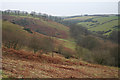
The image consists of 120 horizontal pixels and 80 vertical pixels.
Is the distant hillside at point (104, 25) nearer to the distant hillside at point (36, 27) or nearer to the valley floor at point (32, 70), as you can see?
the distant hillside at point (36, 27)

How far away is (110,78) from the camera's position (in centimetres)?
1164

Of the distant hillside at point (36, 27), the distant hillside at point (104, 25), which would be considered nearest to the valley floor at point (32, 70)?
the distant hillside at point (104, 25)

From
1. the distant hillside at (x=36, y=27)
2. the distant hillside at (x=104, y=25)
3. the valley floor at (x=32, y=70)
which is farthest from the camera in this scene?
the distant hillside at (x=36, y=27)

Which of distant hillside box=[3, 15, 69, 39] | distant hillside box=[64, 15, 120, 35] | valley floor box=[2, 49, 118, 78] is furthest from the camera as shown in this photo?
distant hillside box=[3, 15, 69, 39]

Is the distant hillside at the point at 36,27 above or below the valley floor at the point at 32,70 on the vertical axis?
above

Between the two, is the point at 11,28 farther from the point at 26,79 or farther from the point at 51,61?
the point at 26,79

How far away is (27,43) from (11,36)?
185 inches

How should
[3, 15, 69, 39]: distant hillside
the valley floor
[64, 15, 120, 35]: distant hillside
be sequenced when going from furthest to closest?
[3, 15, 69, 39]: distant hillside < [64, 15, 120, 35]: distant hillside < the valley floor

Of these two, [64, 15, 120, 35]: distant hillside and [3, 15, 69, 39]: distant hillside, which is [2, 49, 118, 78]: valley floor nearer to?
[64, 15, 120, 35]: distant hillside

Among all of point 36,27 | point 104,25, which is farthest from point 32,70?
point 104,25

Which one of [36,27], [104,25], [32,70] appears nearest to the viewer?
[32,70]

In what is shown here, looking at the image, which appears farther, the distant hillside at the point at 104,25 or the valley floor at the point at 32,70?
the distant hillside at the point at 104,25

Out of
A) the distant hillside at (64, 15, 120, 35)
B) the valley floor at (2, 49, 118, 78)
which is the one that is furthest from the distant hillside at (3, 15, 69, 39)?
the valley floor at (2, 49, 118, 78)

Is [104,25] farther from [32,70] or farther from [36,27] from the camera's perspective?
[32,70]
